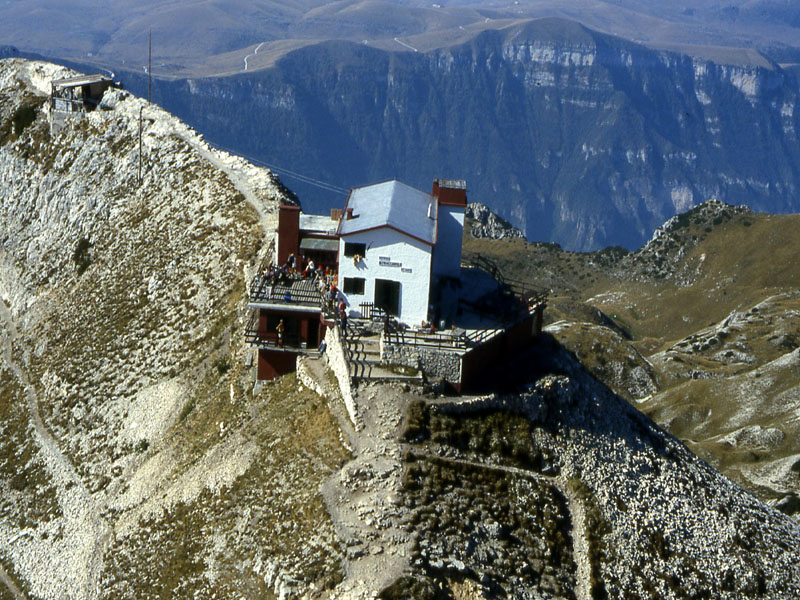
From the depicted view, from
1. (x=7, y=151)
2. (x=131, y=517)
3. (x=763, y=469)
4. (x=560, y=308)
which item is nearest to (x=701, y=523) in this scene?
(x=131, y=517)

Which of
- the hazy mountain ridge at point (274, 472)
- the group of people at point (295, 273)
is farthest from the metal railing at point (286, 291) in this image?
the hazy mountain ridge at point (274, 472)

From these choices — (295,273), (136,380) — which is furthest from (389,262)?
(136,380)

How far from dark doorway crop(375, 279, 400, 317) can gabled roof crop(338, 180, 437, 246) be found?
2932 mm

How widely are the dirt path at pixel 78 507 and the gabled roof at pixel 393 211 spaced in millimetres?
21560

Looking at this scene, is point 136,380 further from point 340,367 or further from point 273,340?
point 340,367

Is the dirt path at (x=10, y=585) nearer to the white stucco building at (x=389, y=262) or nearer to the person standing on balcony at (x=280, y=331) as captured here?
the person standing on balcony at (x=280, y=331)

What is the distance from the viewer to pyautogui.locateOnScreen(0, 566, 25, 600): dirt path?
209ft

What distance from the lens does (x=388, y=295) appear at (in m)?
60.4

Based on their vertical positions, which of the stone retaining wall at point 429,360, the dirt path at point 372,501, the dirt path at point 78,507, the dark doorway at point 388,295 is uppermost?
the dark doorway at point 388,295

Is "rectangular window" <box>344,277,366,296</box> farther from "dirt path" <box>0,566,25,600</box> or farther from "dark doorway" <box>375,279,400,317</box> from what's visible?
"dirt path" <box>0,566,25,600</box>

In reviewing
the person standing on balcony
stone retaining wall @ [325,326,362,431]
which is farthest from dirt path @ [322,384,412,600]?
the person standing on balcony

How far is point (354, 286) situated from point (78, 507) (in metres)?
21.8

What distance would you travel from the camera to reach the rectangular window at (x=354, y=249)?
60.3m

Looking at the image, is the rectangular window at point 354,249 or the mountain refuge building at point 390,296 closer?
the mountain refuge building at point 390,296
